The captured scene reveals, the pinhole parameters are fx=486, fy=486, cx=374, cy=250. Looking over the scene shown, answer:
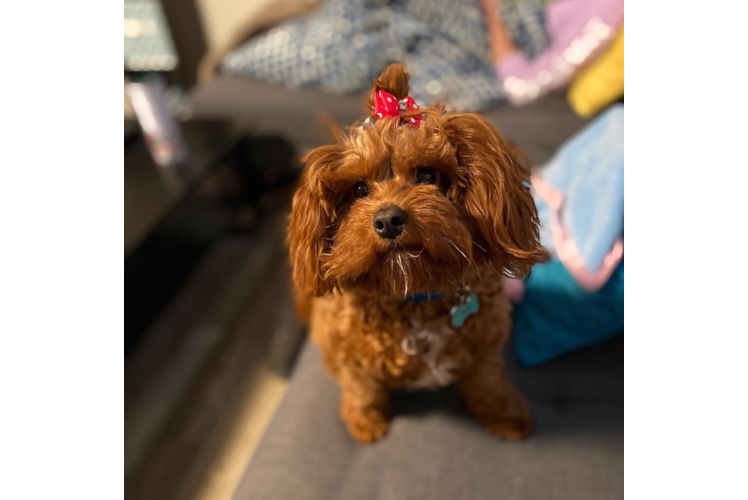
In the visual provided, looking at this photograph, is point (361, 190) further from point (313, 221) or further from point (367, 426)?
point (367, 426)

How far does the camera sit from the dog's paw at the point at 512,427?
3.11 feet

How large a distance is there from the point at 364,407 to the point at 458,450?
7.8 inches

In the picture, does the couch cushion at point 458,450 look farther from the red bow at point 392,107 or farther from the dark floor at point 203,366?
the red bow at point 392,107

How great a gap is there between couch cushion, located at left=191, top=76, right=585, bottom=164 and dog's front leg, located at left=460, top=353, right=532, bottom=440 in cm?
94

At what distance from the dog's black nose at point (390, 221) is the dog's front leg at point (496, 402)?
1.26ft

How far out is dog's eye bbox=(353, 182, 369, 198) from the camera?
29.4 inches

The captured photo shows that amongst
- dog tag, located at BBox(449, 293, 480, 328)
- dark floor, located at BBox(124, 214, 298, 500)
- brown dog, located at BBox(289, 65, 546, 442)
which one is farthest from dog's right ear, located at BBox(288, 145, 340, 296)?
dark floor, located at BBox(124, 214, 298, 500)

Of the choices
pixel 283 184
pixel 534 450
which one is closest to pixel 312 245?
pixel 534 450

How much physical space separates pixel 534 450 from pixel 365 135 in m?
0.67
